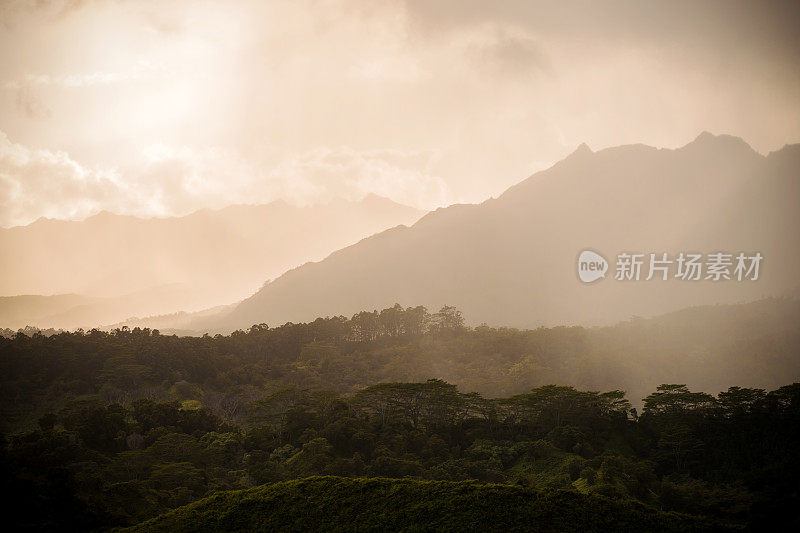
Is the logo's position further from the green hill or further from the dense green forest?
the green hill

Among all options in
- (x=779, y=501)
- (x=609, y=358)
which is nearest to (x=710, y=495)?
(x=779, y=501)

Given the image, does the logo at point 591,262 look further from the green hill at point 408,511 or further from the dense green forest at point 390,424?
the green hill at point 408,511

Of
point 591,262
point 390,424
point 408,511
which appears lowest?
point 390,424

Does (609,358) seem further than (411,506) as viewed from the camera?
Yes

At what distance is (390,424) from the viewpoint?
47.5 m

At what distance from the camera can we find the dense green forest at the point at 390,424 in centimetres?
2945

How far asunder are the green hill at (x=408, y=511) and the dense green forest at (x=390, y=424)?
290 mm

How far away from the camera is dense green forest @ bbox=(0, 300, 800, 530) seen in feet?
96.6

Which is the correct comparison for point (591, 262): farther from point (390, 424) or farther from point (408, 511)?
point (408, 511)

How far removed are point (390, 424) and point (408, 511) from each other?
84.9 feet

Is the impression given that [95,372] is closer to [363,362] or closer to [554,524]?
[363,362]

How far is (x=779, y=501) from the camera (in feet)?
73.5

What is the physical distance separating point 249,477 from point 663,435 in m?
36.7

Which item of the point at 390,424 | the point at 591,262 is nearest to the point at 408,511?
the point at 390,424
